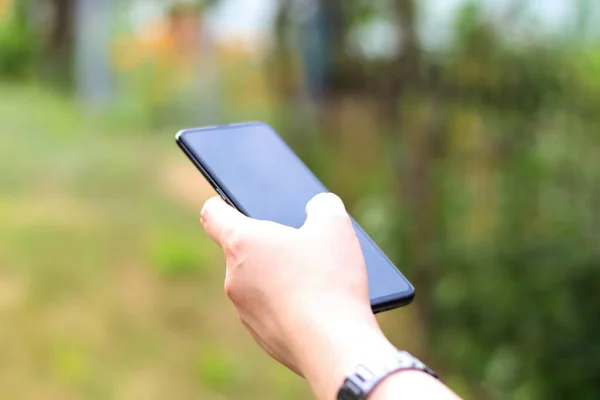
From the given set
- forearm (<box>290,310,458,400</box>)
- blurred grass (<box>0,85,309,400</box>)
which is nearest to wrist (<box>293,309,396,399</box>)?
forearm (<box>290,310,458,400</box>)

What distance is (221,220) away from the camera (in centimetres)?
57

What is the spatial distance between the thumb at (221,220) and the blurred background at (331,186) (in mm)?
1133

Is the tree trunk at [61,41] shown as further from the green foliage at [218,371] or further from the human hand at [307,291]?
the human hand at [307,291]

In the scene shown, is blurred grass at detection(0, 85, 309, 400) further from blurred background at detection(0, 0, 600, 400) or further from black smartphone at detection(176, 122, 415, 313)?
black smartphone at detection(176, 122, 415, 313)

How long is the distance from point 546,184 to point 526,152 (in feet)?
0.37

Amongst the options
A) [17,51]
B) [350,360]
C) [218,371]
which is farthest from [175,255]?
[17,51]

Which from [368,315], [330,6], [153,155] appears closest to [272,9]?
[330,6]

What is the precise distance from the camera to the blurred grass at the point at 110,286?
5.38ft

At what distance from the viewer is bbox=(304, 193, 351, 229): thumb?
1.81ft

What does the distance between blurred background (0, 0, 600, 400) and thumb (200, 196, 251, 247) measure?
3.72 ft

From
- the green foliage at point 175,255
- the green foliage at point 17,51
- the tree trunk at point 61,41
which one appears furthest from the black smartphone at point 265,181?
the green foliage at point 17,51

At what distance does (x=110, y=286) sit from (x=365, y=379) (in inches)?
58.3

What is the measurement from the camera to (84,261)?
1.89 m

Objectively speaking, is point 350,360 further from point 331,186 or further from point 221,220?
point 331,186
